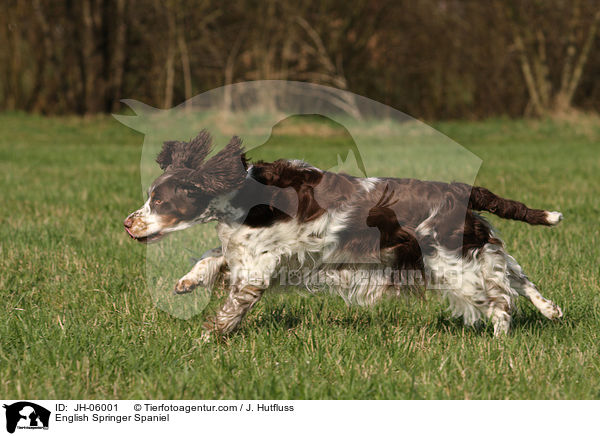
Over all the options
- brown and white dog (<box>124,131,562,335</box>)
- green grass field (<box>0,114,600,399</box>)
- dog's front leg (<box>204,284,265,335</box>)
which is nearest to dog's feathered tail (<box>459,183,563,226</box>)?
brown and white dog (<box>124,131,562,335</box>)

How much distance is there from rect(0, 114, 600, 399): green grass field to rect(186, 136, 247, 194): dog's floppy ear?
83cm

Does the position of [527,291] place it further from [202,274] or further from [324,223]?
[202,274]

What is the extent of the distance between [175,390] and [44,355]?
76 centimetres

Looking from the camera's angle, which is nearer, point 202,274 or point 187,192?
point 187,192

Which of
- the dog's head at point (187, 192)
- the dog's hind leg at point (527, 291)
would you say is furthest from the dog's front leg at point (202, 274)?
the dog's hind leg at point (527, 291)

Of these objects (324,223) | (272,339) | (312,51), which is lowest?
(272,339)

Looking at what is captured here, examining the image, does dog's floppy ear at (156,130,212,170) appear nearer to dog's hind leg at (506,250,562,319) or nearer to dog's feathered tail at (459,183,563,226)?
dog's feathered tail at (459,183,563,226)

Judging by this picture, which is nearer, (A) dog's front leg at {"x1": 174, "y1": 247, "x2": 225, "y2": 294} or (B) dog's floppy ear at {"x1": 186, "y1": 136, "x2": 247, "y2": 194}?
(B) dog's floppy ear at {"x1": 186, "y1": 136, "x2": 247, "y2": 194}

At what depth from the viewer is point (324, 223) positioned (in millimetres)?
3662

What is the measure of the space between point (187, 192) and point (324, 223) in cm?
76

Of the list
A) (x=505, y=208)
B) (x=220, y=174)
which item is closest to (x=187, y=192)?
(x=220, y=174)

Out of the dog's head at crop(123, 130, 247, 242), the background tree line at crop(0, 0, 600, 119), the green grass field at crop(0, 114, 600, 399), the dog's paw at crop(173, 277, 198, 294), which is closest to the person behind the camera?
the green grass field at crop(0, 114, 600, 399)

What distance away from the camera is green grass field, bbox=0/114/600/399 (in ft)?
9.93
